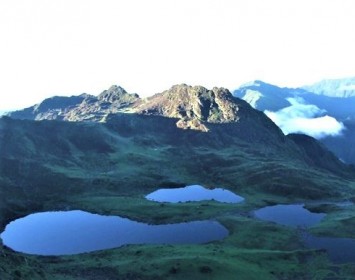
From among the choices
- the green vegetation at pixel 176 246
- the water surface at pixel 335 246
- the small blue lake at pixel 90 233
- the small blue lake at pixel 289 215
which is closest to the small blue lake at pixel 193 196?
the green vegetation at pixel 176 246

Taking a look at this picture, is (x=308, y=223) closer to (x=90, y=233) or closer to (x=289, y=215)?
(x=289, y=215)

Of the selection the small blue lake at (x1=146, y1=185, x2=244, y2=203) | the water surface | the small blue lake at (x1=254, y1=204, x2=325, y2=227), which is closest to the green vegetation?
the water surface

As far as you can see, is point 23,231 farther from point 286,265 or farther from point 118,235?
point 286,265

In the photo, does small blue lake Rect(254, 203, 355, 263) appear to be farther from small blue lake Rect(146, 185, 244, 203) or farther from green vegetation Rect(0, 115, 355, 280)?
small blue lake Rect(146, 185, 244, 203)

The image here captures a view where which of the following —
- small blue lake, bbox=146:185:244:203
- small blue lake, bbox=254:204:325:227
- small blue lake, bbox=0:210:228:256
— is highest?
small blue lake, bbox=146:185:244:203

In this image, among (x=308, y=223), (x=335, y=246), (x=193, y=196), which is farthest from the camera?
(x=193, y=196)

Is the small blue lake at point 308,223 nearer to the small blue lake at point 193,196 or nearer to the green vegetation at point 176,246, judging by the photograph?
the green vegetation at point 176,246

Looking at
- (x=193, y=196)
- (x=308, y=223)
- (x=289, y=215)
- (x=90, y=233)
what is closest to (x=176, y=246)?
(x=90, y=233)

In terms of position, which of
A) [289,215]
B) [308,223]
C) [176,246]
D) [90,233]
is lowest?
[176,246]

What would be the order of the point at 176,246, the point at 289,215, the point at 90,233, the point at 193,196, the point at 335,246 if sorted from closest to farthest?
the point at 176,246
the point at 335,246
the point at 90,233
the point at 289,215
the point at 193,196
